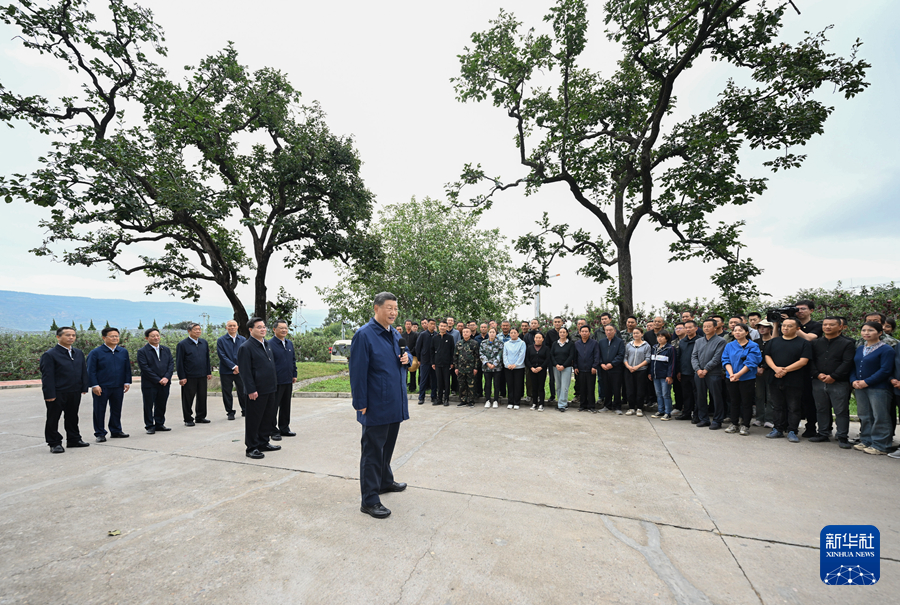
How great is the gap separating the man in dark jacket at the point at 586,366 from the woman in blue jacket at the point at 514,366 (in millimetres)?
1235

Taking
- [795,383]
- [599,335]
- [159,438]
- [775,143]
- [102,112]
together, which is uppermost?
[102,112]

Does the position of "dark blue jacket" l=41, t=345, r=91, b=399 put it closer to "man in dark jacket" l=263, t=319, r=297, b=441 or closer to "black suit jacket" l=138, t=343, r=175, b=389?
"black suit jacket" l=138, t=343, r=175, b=389

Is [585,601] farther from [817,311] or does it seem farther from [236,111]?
[236,111]

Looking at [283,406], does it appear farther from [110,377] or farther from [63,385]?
[63,385]

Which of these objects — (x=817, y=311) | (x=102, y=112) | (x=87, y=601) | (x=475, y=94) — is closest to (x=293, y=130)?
(x=102, y=112)

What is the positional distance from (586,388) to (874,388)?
445 cm

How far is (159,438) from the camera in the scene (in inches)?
268

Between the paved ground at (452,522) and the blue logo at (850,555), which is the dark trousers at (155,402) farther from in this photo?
the blue logo at (850,555)

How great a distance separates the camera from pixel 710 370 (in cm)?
706

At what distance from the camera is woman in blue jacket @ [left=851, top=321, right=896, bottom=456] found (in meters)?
5.43

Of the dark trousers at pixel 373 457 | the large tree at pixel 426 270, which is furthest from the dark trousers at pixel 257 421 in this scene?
the large tree at pixel 426 270

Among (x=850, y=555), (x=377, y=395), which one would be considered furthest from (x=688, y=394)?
(x=377, y=395)

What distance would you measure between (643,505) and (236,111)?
49.2 ft

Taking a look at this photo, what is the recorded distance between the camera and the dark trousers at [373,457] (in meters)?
3.70
